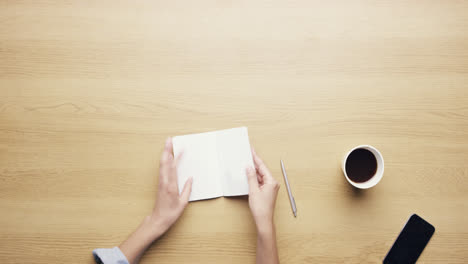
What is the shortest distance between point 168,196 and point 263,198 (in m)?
0.25

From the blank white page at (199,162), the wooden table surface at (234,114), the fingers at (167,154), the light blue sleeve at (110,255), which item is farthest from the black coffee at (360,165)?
the light blue sleeve at (110,255)

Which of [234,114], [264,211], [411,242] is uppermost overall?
[234,114]

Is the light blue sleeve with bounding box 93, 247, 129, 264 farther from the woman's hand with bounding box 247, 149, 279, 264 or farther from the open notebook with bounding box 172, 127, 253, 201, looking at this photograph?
the woman's hand with bounding box 247, 149, 279, 264

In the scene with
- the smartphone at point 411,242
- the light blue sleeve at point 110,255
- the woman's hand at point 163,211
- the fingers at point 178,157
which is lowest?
the smartphone at point 411,242

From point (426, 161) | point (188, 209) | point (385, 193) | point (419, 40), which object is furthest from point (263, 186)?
point (419, 40)

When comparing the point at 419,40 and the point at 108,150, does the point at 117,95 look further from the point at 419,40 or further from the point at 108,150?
the point at 419,40

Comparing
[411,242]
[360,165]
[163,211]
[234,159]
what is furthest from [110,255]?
[411,242]

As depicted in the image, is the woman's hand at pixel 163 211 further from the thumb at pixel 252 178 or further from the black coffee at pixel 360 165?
the black coffee at pixel 360 165

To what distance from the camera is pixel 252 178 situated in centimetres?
67

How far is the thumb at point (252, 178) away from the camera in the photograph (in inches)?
26.3

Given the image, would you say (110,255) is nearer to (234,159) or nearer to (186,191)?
(186,191)

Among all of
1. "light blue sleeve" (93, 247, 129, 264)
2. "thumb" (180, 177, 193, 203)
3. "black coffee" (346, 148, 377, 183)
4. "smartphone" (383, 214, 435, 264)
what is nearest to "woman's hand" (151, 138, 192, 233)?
"thumb" (180, 177, 193, 203)

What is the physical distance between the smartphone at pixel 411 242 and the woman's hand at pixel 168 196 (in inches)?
22.0

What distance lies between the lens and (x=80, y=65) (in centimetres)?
73
